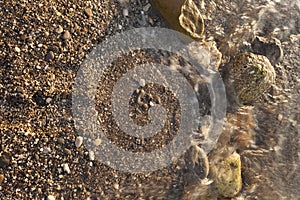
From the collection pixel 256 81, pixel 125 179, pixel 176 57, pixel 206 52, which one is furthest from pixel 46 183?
pixel 256 81

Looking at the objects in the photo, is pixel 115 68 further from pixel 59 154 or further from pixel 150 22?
pixel 59 154

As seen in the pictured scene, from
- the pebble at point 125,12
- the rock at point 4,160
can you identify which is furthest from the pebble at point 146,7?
the rock at point 4,160

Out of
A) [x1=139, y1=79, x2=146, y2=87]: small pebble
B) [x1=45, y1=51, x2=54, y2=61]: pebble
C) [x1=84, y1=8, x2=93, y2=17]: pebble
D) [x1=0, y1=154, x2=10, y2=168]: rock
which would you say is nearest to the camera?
[x1=0, y1=154, x2=10, y2=168]: rock

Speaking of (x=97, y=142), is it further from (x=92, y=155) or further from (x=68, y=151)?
(x=68, y=151)

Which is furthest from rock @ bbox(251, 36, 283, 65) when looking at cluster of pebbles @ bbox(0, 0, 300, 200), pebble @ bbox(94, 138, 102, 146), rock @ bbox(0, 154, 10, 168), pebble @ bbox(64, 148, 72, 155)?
rock @ bbox(0, 154, 10, 168)

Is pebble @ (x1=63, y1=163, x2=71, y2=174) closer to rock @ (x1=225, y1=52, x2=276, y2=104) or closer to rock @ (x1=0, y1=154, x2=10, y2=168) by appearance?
rock @ (x1=0, y1=154, x2=10, y2=168)

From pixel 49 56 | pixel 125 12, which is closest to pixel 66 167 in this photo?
pixel 49 56

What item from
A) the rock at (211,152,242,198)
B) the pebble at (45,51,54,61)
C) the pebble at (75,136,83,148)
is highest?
the pebble at (45,51,54,61)

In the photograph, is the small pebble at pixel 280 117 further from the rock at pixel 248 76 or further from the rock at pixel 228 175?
the rock at pixel 228 175
